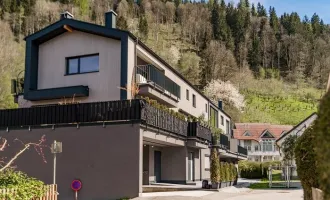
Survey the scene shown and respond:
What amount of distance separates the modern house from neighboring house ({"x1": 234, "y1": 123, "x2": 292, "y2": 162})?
136 ft

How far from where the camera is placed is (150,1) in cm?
12075

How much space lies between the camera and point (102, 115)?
58.0ft

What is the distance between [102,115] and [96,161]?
195cm

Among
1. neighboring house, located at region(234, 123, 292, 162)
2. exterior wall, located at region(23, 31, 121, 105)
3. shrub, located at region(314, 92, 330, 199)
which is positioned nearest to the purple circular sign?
exterior wall, located at region(23, 31, 121, 105)

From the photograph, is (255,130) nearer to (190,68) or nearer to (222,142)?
(190,68)

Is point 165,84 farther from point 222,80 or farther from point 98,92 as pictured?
point 222,80

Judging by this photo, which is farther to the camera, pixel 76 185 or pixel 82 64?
pixel 82 64

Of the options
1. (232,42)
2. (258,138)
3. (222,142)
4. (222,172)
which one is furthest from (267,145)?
(222,172)

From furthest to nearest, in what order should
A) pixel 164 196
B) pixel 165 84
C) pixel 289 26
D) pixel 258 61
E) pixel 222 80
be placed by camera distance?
pixel 289 26 → pixel 258 61 → pixel 222 80 → pixel 165 84 → pixel 164 196

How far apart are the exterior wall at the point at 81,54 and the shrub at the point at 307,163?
41.6 ft

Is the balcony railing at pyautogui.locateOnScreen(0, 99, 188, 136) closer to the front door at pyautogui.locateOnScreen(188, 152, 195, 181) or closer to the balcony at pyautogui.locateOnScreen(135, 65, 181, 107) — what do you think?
the balcony at pyautogui.locateOnScreen(135, 65, 181, 107)

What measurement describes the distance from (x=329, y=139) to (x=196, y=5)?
122m

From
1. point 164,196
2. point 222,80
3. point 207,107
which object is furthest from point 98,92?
point 222,80

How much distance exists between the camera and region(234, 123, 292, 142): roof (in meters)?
69.5
